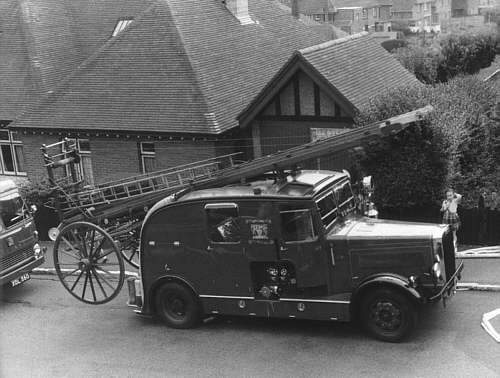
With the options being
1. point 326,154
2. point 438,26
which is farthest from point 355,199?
point 438,26

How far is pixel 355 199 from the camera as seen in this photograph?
1262 centimetres

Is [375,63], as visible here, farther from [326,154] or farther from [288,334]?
[288,334]

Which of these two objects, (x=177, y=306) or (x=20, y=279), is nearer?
(x=177, y=306)

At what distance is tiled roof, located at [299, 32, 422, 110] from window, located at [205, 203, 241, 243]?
A: 779cm

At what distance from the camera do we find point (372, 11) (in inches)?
3873

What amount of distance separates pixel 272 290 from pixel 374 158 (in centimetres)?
591

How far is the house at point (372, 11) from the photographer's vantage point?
318 ft

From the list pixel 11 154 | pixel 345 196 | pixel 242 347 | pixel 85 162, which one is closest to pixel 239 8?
pixel 85 162

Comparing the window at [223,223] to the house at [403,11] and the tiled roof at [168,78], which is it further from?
the house at [403,11]

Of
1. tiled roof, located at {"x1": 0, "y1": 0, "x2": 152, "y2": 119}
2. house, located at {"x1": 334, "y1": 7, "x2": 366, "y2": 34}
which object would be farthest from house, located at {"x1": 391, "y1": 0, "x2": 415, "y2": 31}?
tiled roof, located at {"x1": 0, "y1": 0, "x2": 152, "y2": 119}

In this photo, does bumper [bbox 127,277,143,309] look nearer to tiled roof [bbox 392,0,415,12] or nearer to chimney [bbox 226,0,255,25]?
chimney [bbox 226,0,255,25]

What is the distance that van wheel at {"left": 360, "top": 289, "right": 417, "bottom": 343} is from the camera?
10453mm

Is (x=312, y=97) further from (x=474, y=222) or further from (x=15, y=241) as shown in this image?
(x=15, y=241)

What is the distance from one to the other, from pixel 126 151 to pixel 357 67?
8.22 meters
